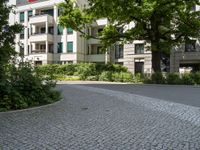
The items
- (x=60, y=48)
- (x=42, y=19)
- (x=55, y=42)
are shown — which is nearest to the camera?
(x=42, y=19)

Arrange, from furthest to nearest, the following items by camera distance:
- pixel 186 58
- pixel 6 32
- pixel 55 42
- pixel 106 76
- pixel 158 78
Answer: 1. pixel 55 42
2. pixel 186 58
3. pixel 106 76
4. pixel 158 78
5. pixel 6 32

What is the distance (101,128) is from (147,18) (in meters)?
19.9

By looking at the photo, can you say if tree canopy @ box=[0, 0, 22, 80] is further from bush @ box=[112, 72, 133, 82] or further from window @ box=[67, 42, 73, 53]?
window @ box=[67, 42, 73, 53]

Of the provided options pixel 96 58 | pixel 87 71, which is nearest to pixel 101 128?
pixel 87 71

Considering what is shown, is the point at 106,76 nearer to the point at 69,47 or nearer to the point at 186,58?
the point at 186,58

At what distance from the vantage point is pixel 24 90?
11.2 m

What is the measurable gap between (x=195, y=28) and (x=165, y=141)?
817 inches

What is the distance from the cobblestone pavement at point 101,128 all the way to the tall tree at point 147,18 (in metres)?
15.0

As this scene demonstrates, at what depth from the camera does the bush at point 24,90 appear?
10.2 meters

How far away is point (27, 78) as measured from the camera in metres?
11.5

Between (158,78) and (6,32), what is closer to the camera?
(6,32)

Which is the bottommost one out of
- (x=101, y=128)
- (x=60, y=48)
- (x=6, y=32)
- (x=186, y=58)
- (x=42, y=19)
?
A: (x=101, y=128)

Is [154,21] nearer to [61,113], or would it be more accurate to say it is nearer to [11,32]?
[11,32]

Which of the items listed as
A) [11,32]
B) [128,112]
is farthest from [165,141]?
[11,32]
